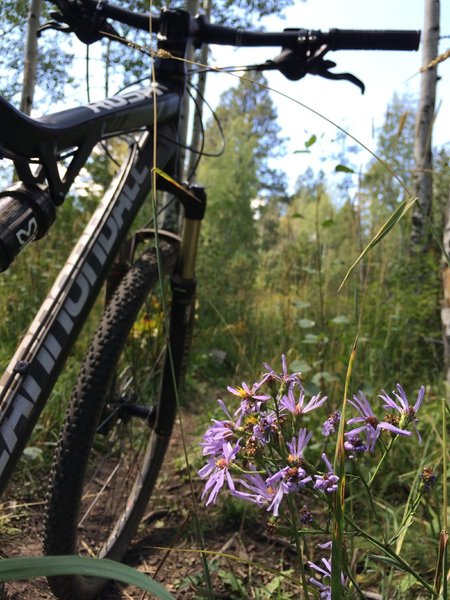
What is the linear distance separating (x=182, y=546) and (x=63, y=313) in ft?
3.03

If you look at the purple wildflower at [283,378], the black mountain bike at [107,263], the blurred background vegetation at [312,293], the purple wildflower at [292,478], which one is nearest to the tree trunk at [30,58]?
the blurred background vegetation at [312,293]

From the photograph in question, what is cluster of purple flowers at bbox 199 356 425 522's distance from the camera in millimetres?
549

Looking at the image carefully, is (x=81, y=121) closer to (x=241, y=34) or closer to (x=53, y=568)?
(x=241, y=34)

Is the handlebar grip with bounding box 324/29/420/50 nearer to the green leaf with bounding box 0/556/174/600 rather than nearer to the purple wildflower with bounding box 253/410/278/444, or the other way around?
the purple wildflower with bounding box 253/410/278/444

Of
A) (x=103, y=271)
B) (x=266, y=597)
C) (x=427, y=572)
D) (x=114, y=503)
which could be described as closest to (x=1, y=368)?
(x=114, y=503)

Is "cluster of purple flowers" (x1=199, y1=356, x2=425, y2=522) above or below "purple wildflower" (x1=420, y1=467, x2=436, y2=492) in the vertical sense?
above

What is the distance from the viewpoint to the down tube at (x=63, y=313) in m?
1.01

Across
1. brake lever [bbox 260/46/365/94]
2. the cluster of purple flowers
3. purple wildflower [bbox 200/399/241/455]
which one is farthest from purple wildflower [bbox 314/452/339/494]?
brake lever [bbox 260/46/365/94]

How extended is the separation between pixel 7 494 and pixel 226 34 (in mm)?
1546

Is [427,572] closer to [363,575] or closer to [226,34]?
[363,575]

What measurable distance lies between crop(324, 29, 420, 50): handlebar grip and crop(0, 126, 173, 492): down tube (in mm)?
588

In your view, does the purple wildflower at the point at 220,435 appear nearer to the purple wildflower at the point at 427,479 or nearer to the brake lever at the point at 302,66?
the purple wildflower at the point at 427,479

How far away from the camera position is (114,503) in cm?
177

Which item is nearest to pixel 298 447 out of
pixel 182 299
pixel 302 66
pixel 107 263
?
pixel 107 263
